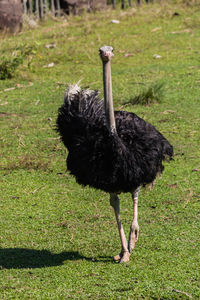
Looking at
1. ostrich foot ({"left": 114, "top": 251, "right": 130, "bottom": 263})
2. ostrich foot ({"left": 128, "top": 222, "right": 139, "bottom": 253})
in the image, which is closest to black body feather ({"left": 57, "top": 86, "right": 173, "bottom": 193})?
ostrich foot ({"left": 128, "top": 222, "right": 139, "bottom": 253})

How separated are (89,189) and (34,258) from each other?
1.77 meters

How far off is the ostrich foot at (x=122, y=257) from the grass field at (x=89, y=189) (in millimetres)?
53

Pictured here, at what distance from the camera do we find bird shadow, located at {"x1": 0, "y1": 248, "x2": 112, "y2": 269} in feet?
16.6

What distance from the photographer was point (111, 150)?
4758 millimetres

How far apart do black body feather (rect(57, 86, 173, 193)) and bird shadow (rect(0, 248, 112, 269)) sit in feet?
2.13

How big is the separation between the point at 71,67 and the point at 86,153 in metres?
7.45

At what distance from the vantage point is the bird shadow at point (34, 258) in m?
5.05

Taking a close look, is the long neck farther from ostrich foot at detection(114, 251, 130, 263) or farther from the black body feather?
ostrich foot at detection(114, 251, 130, 263)

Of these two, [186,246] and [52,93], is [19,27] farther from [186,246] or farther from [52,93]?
Answer: [186,246]

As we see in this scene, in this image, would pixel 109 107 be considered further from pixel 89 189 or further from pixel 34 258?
pixel 89 189

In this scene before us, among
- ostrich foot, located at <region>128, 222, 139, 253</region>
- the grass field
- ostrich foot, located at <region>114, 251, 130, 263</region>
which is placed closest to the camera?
the grass field

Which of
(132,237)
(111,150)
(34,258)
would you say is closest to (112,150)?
(111,150)

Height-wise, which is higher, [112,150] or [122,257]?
[112,150]

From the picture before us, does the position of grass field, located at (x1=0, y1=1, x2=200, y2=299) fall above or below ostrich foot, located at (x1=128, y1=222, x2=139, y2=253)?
below
